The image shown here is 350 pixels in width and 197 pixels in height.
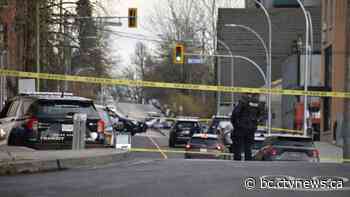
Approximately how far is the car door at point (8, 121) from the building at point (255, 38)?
5980cm

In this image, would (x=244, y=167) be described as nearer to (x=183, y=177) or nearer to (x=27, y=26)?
(x=183, y=177)

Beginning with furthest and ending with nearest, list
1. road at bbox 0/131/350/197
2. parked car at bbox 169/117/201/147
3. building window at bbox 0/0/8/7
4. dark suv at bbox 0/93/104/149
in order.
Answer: parked car at bbox 169/117/201/147
building window at bbox 0/0/8/7
dark suv at bbox 0/93/104/149
road at bbox 0/131/350/197

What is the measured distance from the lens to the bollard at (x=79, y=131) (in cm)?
1555

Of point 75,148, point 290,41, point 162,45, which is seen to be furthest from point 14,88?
point 290,41

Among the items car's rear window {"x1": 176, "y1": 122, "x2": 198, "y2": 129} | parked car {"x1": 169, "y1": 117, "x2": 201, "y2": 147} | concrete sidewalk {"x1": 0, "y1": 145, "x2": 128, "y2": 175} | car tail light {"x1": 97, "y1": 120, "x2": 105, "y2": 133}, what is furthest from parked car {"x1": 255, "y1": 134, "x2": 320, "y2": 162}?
car's rear window {"x1": 176, "y1": 122, "x2": 198, "y2": 129}

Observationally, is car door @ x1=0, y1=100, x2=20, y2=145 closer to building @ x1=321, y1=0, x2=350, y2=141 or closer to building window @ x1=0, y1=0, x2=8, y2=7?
building window @ x1=0, y1=0, x2=8, y2=7

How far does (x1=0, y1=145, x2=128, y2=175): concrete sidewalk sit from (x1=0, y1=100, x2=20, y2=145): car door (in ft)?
3.93

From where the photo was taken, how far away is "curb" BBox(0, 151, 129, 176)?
12.4m

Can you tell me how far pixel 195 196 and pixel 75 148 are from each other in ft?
22.2

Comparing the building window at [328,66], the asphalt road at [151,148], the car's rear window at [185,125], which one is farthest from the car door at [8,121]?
the building window at [328,66]

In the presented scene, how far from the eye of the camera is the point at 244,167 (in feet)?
42.5

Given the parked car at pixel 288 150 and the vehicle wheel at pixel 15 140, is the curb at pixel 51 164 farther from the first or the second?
the parked car at pixel 288 150

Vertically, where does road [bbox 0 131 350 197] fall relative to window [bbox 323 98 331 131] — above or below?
above

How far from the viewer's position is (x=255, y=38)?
7881cm
